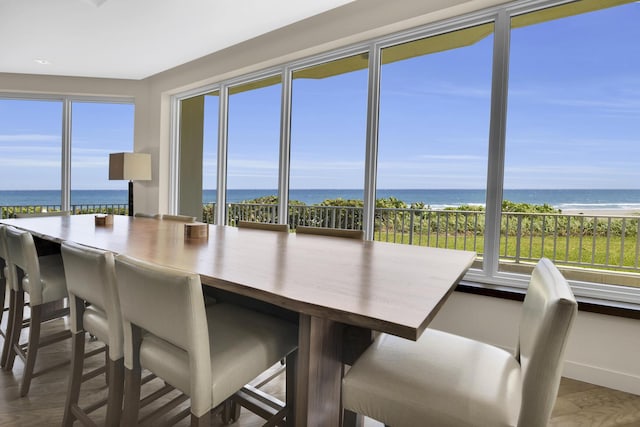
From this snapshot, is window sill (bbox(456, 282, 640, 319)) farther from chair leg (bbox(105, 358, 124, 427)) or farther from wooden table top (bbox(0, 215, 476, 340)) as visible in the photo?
chair leg (bbox(105, 358, 124, 427))

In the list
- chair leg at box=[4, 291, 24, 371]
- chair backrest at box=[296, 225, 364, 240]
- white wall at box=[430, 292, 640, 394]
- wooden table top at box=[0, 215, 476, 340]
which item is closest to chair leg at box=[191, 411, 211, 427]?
wooden table top at box=[0, 215, 476, 340]

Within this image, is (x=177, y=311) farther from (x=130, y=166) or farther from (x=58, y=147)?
(x=58, y=147)

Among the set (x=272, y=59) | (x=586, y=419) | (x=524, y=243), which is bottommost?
(x=586, y=419)

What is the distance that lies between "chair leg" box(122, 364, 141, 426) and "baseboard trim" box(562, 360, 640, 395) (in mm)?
2422

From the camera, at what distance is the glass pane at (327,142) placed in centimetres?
348

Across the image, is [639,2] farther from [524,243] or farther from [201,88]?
[201,88]

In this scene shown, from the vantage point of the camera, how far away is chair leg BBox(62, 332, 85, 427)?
61.4 inches

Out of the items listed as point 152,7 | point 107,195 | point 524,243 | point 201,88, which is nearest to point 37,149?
point 107,195

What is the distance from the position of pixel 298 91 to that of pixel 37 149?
4873 mm

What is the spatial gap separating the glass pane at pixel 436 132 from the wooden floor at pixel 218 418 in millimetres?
1383

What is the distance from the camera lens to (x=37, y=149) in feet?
19.0

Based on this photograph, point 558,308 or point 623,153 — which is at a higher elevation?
point 623,153

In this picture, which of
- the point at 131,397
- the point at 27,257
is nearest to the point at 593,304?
the point at 131,397

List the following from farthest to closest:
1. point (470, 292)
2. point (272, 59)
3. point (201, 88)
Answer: point (201, 88)
point (272, 59)
point (470, 292)
